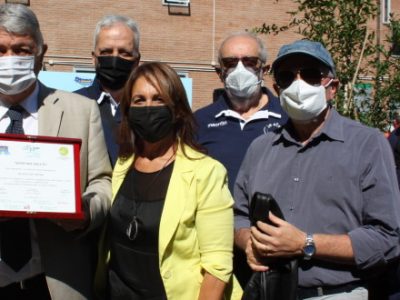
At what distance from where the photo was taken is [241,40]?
407cm

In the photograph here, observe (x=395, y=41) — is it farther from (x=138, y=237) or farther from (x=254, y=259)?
(x=138, y=237)

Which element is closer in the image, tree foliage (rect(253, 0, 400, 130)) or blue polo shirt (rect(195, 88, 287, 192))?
blue polo shirt (rect(195, 88, 287, 192))

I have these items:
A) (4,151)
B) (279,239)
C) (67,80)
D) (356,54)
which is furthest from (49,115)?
(67,80)

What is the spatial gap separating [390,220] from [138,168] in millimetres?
1215

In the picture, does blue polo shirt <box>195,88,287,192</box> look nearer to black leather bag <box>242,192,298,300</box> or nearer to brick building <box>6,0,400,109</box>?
black leather bag <box>242,192,298,300</box>

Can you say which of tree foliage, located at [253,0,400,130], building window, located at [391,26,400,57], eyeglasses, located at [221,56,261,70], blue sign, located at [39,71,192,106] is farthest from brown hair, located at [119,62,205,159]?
blue sign, located at [39,71,192,106]

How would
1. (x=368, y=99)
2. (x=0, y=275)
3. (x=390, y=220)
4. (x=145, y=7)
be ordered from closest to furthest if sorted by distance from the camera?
(x=390, y=220), (x=0, y=275), (x=368, y=99), (x=145, y=7)

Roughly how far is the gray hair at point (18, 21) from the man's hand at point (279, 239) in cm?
142

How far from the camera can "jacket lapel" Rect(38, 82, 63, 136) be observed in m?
2.93

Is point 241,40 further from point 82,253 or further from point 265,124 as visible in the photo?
point 82,253

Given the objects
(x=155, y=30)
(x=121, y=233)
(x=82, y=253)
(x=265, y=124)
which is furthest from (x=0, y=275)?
(x=155, y=30)

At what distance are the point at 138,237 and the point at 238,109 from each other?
154cm

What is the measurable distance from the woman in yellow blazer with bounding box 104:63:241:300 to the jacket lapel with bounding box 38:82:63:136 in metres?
0.34

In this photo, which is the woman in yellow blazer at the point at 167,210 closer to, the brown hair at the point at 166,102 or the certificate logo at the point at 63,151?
the brown hair at the point at 166,102
